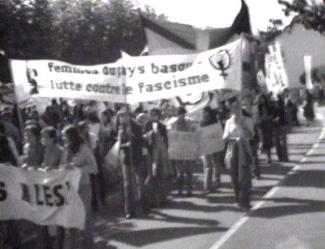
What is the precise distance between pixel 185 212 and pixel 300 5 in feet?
51.6

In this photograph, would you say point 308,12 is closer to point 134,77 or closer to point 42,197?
point 134,77

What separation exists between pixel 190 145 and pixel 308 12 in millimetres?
13970

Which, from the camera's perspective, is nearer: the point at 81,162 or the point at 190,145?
the point at 81,162

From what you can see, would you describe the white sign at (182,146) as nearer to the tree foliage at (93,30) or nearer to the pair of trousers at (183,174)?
the pair of trousers at (183,174)

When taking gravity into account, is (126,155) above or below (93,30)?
below

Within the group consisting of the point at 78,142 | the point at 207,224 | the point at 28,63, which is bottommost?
the point at 207,224

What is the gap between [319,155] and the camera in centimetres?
2427

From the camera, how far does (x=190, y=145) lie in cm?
1758

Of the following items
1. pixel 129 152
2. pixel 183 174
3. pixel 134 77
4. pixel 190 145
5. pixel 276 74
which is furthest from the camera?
pixel 276 74

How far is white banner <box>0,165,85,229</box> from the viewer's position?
460 inches

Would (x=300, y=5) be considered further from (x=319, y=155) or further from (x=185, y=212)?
(x=185, y=212)

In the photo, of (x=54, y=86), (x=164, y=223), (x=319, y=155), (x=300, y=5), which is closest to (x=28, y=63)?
(x=54, y=86)

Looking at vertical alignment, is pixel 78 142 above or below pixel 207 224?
above

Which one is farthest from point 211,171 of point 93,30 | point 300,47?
point 300,47
